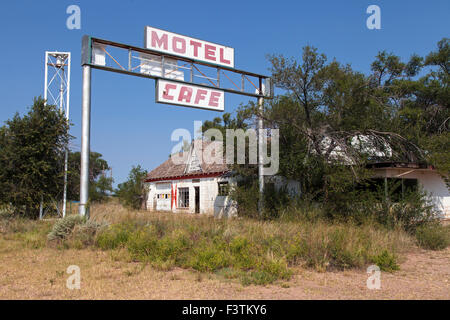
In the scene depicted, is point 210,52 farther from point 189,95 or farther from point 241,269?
point 241,269

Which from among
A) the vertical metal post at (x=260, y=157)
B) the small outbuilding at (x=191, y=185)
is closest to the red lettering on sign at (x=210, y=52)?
the vertical metal post at (x=260, y=157)

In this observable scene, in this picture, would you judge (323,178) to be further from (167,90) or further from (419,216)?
(167,90)

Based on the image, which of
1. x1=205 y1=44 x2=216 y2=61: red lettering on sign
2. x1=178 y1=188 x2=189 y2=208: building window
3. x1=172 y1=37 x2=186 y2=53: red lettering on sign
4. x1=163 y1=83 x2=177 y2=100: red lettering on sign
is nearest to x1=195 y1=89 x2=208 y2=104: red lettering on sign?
x1=163 y1=83 x2=177 y2=100: red lettering on sign

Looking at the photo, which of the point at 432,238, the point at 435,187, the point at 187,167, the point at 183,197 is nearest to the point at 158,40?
the point at 432,238

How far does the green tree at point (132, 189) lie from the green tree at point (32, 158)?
1383 centimetres

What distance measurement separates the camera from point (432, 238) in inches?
424

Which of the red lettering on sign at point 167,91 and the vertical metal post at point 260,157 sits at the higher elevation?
the red lettering on sign at point 167,91

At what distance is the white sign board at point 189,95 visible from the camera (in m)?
13.4

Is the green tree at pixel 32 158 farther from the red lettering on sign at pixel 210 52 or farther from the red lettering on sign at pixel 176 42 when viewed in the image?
the red lettering on sign at pixel 210 52

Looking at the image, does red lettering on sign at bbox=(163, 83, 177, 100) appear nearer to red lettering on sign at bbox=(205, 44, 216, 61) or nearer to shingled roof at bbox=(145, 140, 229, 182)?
red lettering on sign at bbox=(205, 44, 216, 61)

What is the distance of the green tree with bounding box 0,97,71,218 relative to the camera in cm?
1378

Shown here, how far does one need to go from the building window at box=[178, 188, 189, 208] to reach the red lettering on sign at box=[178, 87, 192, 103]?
12.6 metres
